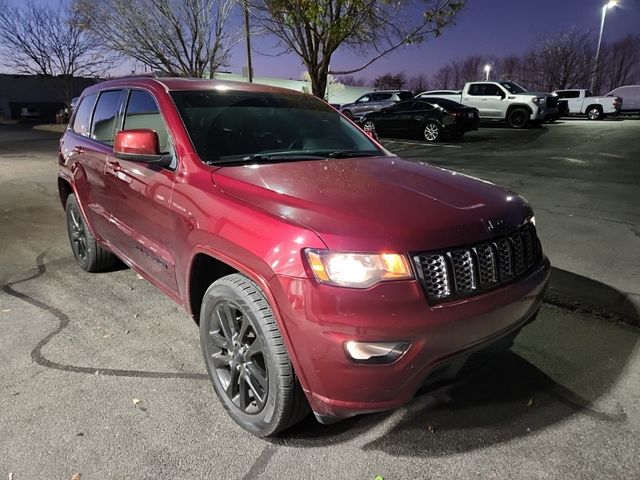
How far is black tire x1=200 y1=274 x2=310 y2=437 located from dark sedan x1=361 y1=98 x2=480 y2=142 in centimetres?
1450

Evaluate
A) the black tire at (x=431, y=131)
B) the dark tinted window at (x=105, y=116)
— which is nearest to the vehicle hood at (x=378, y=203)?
the dark tinted window at (x=105, y=116)

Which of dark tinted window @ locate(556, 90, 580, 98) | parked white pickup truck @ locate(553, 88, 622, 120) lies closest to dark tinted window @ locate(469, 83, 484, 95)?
parked white pickup truck @ locate(553, 88, 622, 120)

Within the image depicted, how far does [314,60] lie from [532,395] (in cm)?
905

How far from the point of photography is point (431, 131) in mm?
15867

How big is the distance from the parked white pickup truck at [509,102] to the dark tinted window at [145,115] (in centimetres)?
1939

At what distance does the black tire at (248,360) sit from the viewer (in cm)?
205

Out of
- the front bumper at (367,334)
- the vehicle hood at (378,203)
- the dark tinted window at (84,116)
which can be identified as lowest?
the front bumper at (367,334)

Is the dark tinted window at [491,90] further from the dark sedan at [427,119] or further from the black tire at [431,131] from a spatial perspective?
the black tire at [431,131]

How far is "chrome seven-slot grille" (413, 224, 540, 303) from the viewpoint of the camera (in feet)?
6.25

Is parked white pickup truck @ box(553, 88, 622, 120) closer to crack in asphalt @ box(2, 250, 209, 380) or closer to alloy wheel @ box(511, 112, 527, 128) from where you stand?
alloy wheel @ box(511, 112, 527, 128)

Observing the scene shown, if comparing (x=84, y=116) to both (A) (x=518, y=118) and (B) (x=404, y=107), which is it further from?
(A) (x=518, y=118)

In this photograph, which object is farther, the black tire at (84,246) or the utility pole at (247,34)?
the utility pole at (247,34)

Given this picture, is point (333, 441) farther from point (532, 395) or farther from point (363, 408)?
point (532, 395)

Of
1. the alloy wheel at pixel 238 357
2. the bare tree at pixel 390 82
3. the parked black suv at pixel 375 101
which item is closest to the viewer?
the alloy wheel at pixel 238 357
